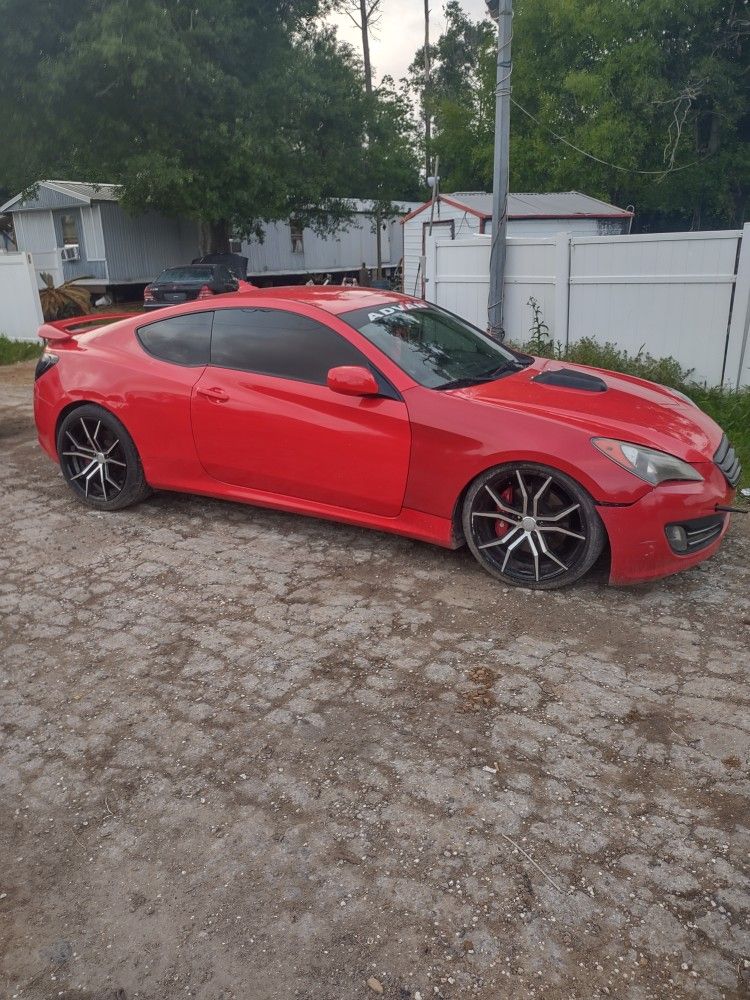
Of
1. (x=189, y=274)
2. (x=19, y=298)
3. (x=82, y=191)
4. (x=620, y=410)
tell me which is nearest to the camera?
(x=620, y=410)

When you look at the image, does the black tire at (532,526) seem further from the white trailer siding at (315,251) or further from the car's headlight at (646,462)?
the white trailer siding at (315,251)

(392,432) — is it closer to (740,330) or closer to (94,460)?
(94,460)

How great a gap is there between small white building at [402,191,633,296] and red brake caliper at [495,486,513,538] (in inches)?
668

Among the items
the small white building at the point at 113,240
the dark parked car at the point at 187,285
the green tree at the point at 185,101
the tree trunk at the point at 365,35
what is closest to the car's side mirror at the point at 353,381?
the dark parked car at the point at 187,285

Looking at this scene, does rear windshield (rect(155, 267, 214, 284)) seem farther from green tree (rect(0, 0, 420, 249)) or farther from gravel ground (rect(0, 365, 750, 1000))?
gravel ground (rect(0, 365, 750, 1000))

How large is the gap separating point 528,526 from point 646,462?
667 millimetres

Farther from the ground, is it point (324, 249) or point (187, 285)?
point (324, 249)

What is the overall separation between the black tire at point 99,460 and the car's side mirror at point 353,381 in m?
1.67

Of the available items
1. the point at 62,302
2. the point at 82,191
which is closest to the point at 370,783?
the point at 62,302

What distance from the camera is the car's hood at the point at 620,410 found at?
4070 millimetres

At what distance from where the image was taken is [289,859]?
2.50 m

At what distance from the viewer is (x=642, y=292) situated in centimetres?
829

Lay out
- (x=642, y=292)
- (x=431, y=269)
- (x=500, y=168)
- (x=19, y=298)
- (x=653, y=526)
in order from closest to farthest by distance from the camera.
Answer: (x=653, y=526) < (x=642, y=292) < (x=500, y=168) < (x=431, y=269) < (x=19, y=298)

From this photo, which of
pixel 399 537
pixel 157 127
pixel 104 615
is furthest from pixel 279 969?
pixel 157 127
